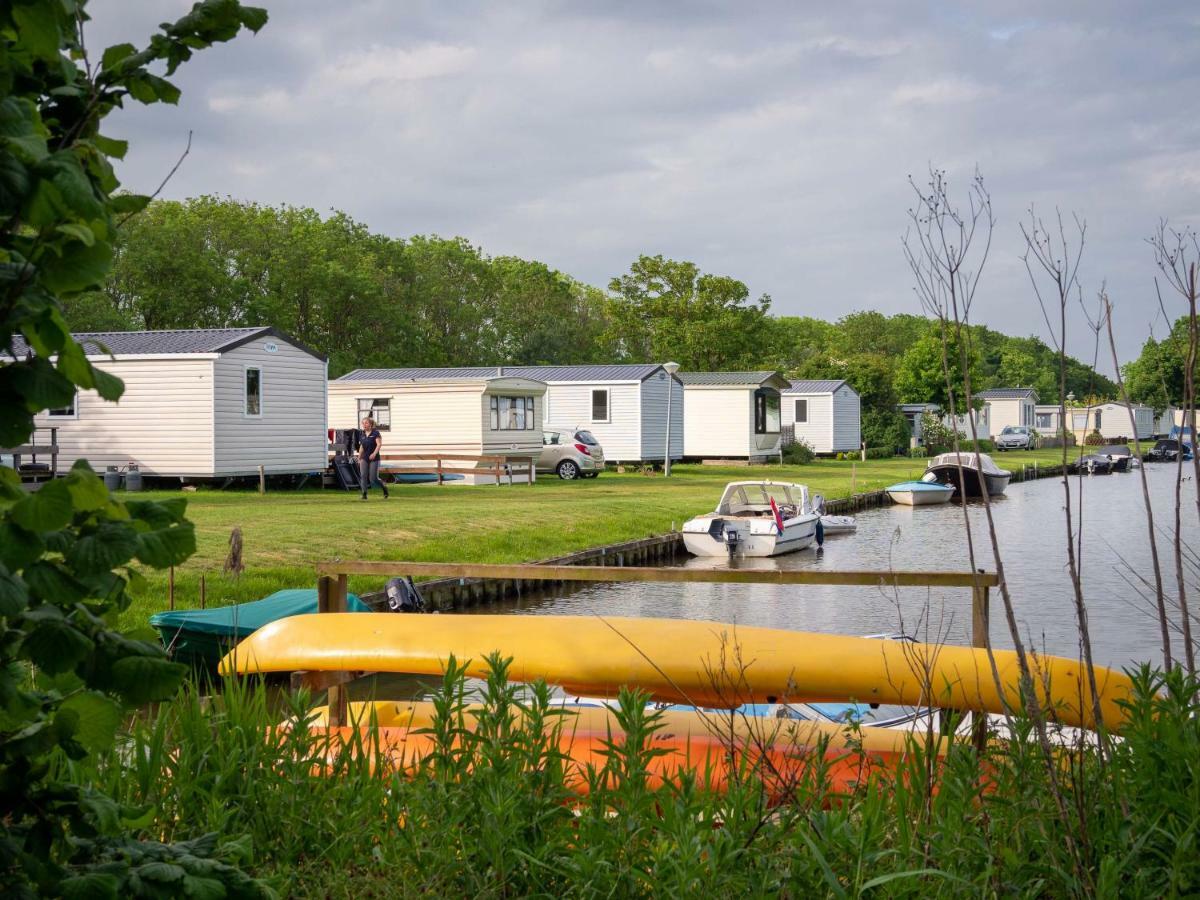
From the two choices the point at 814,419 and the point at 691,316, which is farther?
the point at 691,316

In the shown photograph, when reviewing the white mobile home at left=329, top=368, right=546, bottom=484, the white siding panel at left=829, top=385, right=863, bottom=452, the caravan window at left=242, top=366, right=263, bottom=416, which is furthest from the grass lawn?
the white siding panel at left=829, top=385, right=863, bottom=452

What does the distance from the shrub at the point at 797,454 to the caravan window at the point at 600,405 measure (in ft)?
37.5

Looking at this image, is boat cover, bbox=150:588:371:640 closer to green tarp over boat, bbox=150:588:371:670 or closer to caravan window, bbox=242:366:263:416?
green tarp over boat, bbox=150:588:371:670

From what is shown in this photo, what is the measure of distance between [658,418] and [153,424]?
21275 millimetres

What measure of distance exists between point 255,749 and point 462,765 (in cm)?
81

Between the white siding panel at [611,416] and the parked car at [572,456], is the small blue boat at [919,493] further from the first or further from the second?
the white siding panel at [611,416]

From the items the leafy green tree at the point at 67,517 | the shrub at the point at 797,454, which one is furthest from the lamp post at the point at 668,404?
the leafy green tree at the point at 67,517

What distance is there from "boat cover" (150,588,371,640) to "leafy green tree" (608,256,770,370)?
58.9m

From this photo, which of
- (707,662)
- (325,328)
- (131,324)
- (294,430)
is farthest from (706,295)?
(707,662)

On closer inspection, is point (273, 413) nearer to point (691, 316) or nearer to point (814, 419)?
point (814, 419)

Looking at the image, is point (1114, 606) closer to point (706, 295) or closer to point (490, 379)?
point (490, 379)

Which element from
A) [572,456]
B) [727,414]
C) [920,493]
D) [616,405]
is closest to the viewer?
[920,493]

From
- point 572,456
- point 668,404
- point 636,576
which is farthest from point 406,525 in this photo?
point 668,404

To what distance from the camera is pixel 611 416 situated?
45.0 meters
